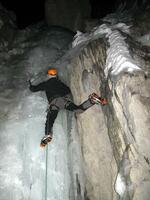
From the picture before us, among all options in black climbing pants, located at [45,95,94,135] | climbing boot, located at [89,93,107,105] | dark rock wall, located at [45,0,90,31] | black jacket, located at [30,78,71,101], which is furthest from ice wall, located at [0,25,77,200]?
dark rock wall, located at [45,0,90,31]

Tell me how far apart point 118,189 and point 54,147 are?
195cm

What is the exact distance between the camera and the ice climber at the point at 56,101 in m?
5.45

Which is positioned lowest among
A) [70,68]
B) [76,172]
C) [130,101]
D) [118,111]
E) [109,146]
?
[76,172]

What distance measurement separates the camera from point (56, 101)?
5.88 metres

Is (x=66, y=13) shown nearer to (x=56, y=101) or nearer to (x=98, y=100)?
(x=56, y=101)

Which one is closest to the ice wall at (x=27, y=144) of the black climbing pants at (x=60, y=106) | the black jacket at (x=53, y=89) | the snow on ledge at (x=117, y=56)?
the black climbing pants at (x=60, y=106)

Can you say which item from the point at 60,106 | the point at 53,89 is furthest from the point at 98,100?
the point at 53,89

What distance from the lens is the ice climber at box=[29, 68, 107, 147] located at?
5.45 m

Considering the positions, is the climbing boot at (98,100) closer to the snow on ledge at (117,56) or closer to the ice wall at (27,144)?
the snow on ledge at (117,56)

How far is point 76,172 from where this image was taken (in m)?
5.69

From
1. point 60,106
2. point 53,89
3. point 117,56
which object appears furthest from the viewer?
point 53,89

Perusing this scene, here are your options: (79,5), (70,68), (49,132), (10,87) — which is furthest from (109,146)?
(79,5)

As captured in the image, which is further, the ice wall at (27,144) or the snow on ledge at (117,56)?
the ice wall at (27,144)

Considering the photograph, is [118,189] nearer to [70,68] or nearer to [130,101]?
[130,101]
